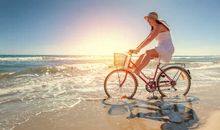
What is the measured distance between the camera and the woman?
6.82 m

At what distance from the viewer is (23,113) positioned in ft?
18.6

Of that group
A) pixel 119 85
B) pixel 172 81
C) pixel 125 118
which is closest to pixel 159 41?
pixel 172 81

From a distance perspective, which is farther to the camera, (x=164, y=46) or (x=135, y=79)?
(x=135, y=79)

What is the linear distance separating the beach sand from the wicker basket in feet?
4.00

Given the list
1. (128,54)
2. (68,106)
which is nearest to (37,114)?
(68,106)

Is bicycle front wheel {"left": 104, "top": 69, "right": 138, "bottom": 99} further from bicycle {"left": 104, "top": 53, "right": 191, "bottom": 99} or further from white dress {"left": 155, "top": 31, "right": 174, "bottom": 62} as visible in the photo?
white dress {"left": 155, "top": 31, "right": 174, "bottom": 62}

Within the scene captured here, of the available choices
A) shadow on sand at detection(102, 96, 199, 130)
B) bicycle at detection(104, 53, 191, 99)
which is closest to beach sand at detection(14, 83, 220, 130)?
shadow on sand at detection(102, 96, 199, 130)

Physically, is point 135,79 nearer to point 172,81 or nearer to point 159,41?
point 172,81

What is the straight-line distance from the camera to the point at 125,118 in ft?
16.7

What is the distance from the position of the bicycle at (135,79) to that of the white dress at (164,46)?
304 mm

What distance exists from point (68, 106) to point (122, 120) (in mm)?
1703

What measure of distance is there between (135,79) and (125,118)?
2.30 meters

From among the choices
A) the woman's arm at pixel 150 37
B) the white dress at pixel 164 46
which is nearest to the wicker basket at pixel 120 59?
the woman's arm at pixel 150 37

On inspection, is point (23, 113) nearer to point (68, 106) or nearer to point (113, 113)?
point (68, 106)
